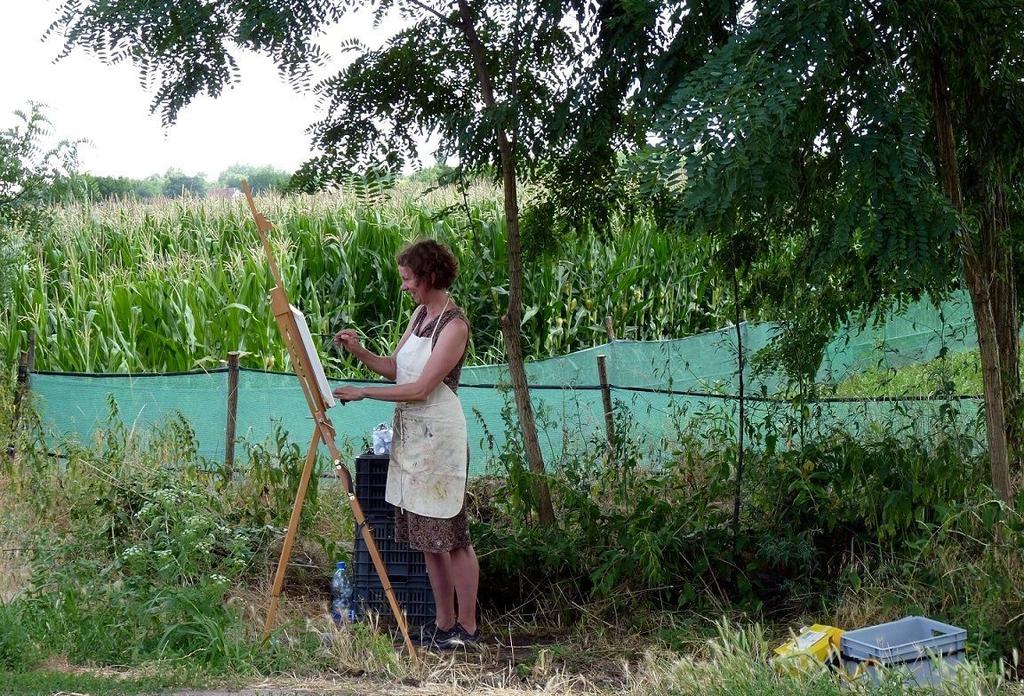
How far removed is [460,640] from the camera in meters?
5.85

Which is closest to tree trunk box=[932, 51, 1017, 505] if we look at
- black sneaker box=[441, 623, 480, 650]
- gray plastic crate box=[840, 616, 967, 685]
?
gray plastic crate box=[840, 616, 967, 685]

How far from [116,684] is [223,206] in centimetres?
1241

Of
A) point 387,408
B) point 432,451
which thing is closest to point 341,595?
point 432,451

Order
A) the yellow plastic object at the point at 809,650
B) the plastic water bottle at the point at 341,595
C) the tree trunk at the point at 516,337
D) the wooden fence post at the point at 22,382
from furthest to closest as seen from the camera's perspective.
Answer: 1. the wooden fence post at the point at 22,382
2. the tree trunk at the point at 516,337
3. the plastic water bottle at the point at 341,595
4. the yellow plastic object at the point at 809,650

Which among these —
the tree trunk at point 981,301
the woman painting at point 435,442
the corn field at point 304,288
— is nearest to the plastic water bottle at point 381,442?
the woman painting at point 435,442

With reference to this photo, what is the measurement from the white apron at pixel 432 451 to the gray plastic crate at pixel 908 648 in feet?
6.54

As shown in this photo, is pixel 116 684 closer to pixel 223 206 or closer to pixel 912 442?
pixel 912 442

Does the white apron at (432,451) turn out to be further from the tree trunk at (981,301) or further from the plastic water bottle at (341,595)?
the tree trunk at (981,301)

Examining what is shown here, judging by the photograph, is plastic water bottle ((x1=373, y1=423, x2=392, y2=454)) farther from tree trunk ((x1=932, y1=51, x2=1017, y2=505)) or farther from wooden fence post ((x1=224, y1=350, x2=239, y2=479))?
tree trunk ((x1=932, y1=51, x2=1017, y2=505))

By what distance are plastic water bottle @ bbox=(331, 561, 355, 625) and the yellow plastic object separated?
93.3 inches

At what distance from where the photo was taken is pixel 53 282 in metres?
14.5

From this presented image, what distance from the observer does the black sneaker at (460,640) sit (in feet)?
19.1

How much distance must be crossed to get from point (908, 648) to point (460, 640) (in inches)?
86.7

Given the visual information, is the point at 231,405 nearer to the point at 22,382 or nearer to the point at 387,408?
the point at 387,408
